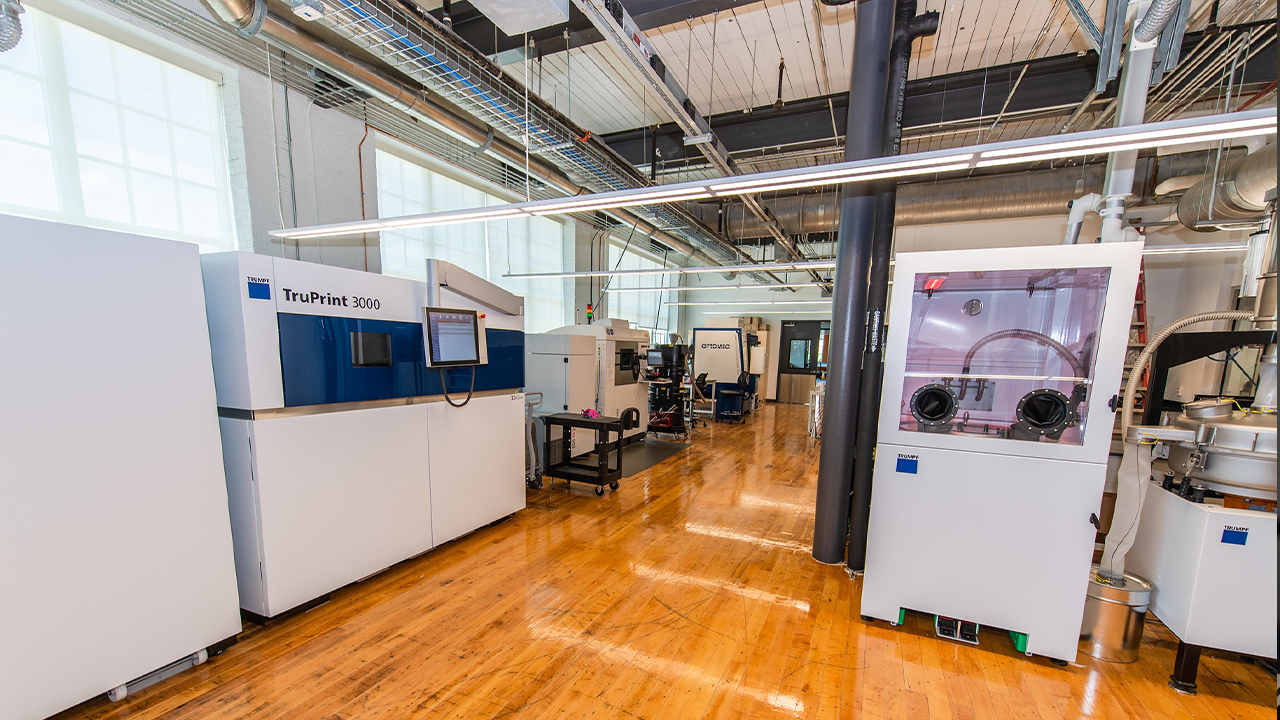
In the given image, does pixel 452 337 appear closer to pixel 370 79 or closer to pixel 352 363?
pixel 352 363

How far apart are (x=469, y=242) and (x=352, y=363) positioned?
4117mm

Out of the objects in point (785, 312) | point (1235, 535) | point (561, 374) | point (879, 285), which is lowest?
point (1235, 535)

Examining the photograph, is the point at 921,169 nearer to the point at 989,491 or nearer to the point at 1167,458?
the point at 989,491

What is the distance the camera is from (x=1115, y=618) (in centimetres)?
214

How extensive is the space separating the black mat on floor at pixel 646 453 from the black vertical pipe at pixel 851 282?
7.97ft

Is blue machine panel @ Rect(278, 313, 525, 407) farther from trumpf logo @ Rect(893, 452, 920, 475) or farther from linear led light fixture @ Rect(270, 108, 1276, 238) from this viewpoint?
trumpf logo @ Rect(893, 452, 920, 475)

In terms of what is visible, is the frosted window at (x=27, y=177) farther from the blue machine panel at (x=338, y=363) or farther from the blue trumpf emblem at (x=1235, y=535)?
the blue trumpf emblem at (x=1235, y=535)

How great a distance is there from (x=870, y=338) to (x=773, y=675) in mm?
2006

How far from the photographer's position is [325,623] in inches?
90.4

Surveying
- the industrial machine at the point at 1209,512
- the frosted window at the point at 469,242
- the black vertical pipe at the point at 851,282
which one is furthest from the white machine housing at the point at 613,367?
the industrial machine at the point at 1209,512

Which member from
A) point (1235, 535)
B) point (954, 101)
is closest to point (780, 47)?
point (954, 101)

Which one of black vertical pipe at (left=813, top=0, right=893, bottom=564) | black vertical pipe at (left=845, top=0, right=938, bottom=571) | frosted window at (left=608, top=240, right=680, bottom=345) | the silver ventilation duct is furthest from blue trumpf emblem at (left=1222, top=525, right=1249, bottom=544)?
frosted window at (left=608, top=240, right=680, bottom=345)

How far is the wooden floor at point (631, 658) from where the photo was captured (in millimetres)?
1824

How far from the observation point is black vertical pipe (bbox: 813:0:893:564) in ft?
8.61
